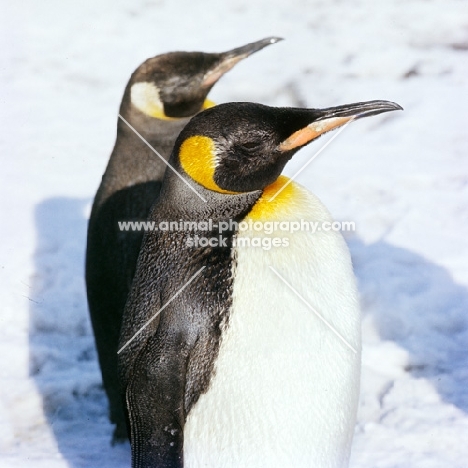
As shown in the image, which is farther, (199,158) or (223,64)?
(223,64)

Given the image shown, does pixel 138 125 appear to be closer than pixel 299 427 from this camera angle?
No

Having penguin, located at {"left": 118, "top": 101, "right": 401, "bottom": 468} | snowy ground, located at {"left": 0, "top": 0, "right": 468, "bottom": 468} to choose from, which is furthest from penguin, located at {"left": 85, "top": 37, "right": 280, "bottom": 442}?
penguin, located at {"left": 118, "top": 101, "right": 401, "bottom": 468}

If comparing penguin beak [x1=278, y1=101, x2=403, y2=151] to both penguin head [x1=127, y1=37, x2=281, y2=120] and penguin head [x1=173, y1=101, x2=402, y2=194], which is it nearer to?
penguin head [x1=173, y1=101, x2=402, y2=194]

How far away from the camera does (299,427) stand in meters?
2.02

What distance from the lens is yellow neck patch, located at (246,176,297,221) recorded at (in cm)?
203

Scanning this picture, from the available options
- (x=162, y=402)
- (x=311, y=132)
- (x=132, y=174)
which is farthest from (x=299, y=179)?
(x=162, y=402)

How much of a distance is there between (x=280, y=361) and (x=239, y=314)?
6.1 inches

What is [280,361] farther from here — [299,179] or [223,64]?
[299,179]

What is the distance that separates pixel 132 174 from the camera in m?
2.94

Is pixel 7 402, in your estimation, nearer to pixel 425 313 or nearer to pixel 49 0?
pixel 425 313

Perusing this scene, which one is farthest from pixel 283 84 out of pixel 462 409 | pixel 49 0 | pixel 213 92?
pixel 462 409

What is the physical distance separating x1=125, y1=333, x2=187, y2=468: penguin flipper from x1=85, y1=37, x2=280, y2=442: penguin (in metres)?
0.92

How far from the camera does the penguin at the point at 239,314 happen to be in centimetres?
195

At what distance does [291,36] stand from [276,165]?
408 cm
